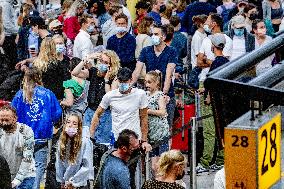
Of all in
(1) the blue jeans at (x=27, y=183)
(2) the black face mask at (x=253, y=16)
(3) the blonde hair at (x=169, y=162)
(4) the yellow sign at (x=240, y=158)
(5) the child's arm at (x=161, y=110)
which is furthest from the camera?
(2) the black face mask at (x=253, y=16)

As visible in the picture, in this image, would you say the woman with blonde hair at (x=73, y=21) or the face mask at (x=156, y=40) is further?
the woman with blonde hair at (x=73, y=21)

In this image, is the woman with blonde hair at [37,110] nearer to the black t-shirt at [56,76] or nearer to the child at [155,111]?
the child at [155,111]

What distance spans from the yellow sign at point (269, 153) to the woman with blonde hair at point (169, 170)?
3.46m

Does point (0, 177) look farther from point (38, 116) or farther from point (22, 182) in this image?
point (38, 116)

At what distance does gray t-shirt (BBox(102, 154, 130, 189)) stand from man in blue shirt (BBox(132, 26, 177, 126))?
3.82 m

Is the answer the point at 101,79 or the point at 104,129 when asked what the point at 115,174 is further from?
the point at 101,79

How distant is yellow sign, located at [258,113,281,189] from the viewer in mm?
5191

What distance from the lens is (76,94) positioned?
44.7ft

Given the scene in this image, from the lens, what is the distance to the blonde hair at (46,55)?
1388cm

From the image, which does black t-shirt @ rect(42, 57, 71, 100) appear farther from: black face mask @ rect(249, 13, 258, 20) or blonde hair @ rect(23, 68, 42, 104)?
black face mask @ rect(249, 13, 258, 20)

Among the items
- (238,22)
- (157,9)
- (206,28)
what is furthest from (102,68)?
(157,9)

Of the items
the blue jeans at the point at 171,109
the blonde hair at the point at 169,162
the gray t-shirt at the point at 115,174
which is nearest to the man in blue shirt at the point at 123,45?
the blue jeans at the point at 171,109

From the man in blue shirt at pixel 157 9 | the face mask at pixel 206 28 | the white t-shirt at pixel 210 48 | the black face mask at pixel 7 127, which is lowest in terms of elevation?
the black face mask at pixel 7 127

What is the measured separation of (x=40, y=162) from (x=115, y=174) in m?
2.50
